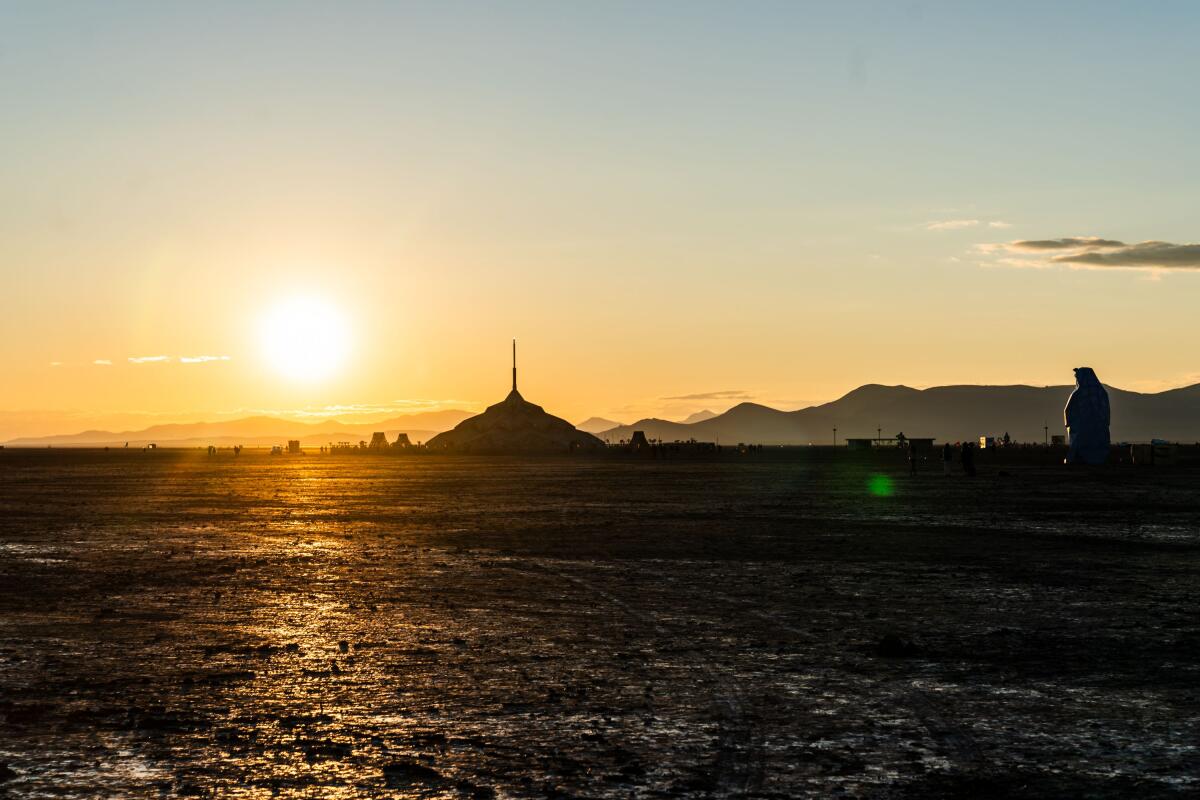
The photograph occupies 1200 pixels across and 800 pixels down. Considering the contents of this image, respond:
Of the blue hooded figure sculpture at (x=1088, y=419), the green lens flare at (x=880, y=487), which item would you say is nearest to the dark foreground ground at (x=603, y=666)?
the green lens flare at (x=880, y=487)

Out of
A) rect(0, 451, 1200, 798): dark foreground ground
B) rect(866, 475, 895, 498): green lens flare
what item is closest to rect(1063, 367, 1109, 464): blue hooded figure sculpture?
rect(866, 475, 895, 498): green lens flare

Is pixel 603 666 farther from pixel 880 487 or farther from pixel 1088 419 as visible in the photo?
pixel 1088 419

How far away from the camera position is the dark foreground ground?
8.44 meters

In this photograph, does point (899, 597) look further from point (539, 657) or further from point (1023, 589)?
point (539, 657)

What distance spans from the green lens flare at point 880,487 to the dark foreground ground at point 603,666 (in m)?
21.4

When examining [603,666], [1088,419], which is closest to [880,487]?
[1088,419]

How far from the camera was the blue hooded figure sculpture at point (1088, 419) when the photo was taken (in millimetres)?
86875

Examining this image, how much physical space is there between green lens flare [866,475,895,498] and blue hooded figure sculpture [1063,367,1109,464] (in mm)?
24499

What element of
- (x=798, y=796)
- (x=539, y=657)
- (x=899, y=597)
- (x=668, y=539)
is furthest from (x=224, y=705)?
(x=668, y=539)

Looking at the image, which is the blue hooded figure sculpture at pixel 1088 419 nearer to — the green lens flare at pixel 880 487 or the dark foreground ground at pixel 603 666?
the green lens flare at pixel 880 487

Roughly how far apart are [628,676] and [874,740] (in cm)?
306

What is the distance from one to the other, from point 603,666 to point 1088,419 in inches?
3270

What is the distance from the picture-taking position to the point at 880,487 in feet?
187

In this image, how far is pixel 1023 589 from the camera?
18.5 metres
